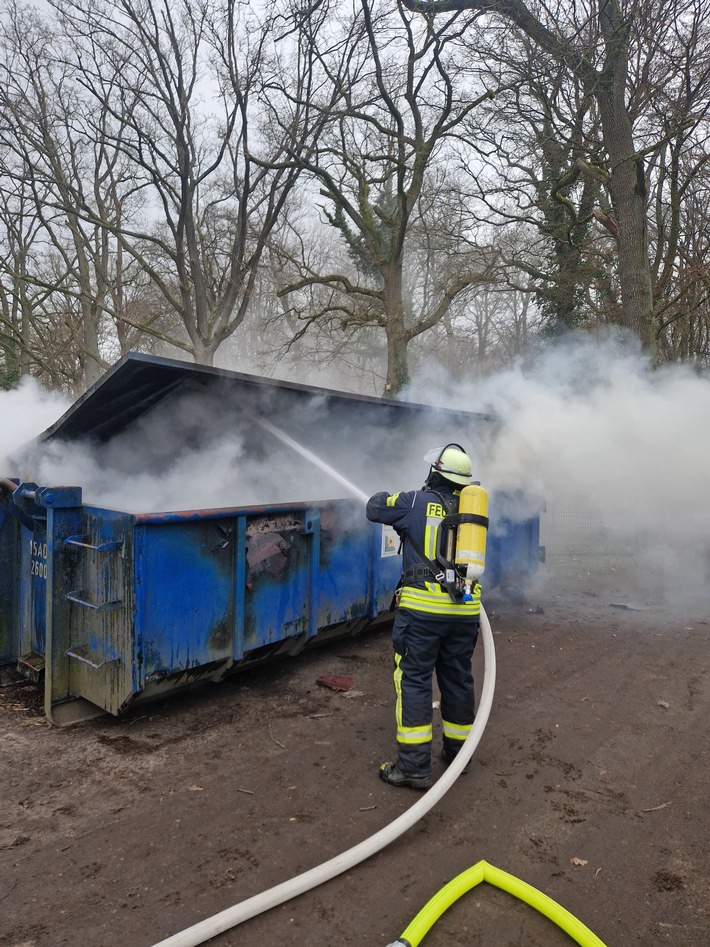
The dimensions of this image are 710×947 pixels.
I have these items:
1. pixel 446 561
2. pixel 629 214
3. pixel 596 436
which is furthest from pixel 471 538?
pixel 629 214

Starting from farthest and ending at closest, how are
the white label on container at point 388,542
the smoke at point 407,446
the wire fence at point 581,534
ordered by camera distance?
the wire fence at point 581,534 < the white label on container at point 388,542 < the smoke at point 407,446

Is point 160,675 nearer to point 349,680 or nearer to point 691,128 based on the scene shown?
point 349,680

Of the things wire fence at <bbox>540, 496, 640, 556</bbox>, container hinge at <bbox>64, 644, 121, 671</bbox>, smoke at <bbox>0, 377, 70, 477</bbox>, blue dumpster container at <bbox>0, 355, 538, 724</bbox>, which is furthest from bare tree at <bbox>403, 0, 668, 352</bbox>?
container hinge at <bbox>64, 644, 121, 671</bbox>

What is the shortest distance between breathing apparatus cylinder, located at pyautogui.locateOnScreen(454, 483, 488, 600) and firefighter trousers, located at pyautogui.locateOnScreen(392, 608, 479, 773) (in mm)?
260

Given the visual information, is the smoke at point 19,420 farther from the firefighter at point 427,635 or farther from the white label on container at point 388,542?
the firefighter at point 427,635

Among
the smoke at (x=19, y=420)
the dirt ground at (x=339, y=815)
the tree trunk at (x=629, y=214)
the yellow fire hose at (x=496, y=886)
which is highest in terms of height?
the tree trunk at (x=629, y=214)

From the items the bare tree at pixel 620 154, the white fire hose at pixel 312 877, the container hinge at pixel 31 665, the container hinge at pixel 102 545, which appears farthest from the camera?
the bare tree at pixel 620 154

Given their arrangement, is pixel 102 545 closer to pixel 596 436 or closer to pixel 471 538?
pixel 471 538

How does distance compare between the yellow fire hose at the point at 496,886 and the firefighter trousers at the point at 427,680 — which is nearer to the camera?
the yellow fire hose at the point at 496,886

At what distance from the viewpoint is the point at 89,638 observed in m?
3.93

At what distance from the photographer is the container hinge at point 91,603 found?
12.3 feet

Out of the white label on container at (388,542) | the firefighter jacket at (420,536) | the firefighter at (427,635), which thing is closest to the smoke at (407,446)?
the white label on container at (388,542)

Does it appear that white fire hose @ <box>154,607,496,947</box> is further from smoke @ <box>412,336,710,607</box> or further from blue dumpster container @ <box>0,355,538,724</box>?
smoke @ <box>412,336,710,607</box>

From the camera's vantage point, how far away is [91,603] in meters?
3.90
